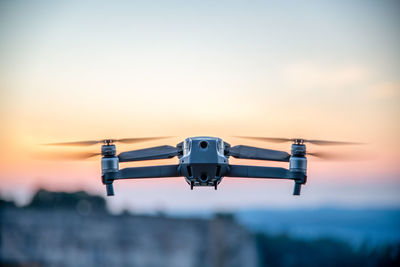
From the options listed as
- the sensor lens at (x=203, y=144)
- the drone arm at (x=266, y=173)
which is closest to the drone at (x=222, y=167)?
the drone arm at (x=266, y=173)

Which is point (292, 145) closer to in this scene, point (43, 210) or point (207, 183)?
point (207, 183)

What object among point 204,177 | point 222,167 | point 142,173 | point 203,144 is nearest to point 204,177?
point 204,177

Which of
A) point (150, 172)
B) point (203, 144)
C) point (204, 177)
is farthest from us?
point (150, 172)

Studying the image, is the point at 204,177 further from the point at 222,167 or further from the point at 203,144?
the point at 203,144

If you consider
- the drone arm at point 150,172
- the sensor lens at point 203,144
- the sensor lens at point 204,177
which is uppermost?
the sensor lens at point 203,144

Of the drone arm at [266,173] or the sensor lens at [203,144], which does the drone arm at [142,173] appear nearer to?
the sensor lens at [203,144]

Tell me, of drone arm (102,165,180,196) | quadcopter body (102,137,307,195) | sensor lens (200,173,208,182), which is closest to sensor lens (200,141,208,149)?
quadcopter body (102,137,307,195)

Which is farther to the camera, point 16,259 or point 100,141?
point 16,259

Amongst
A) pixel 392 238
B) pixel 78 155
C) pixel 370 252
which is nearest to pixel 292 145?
pixel 78 155
